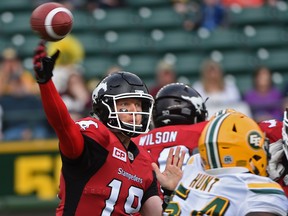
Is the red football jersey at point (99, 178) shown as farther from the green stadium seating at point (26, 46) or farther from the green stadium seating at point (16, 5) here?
the green stadium seating at point (16, 5)

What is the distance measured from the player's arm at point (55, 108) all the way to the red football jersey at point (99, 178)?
108 mm

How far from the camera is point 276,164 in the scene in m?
5.30

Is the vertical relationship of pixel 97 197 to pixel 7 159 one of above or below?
above

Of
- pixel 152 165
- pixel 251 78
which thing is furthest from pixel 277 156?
pixel 251 78

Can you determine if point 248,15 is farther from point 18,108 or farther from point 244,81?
point 18,108

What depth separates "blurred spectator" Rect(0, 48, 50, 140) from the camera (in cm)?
1056

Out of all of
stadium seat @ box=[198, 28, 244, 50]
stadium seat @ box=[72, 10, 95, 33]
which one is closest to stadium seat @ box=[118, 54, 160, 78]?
stadium seat @ box=[198, 28, 244, 50]

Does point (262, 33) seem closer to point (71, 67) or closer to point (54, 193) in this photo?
point (71, 67)

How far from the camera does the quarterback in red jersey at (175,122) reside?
20.2 ft

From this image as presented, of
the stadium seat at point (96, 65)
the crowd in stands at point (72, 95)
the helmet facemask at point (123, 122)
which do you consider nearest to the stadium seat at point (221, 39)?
the stadium seat at point (96, 65)

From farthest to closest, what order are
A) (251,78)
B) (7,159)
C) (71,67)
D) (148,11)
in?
(148,11), (251,78), (71,67), (7,159)

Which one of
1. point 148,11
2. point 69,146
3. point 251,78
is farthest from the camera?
point 148,11

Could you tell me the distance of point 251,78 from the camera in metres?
Result: 12.7

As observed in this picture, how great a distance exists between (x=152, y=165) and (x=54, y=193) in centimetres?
499
